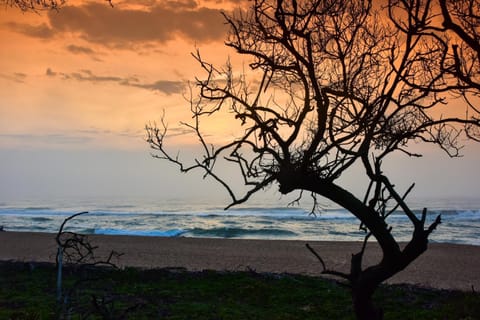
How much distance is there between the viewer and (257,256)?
57.6 feet

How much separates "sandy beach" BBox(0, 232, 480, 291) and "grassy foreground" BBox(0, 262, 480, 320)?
114 inches

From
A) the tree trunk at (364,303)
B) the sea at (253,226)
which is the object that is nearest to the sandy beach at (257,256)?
the sea at (253,226)

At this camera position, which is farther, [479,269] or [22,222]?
[22,222]

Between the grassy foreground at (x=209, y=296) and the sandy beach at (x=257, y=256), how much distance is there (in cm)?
289

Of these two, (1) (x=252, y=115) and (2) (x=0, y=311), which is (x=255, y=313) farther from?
(1) (x=252, y=115)

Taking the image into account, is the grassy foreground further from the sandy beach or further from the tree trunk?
the tree trunk

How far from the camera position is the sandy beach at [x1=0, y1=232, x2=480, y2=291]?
46.2ft

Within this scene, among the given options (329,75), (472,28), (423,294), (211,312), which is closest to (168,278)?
(211,312)

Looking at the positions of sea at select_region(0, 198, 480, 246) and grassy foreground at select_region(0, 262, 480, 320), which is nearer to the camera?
grassy foreground at select_region(0, 262, 480, 320)

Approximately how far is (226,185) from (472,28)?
9.70ft

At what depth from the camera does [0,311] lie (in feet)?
24.4

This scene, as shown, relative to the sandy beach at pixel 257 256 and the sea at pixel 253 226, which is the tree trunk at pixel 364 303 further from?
the sea at pixel 253 226

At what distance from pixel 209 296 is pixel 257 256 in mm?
8660

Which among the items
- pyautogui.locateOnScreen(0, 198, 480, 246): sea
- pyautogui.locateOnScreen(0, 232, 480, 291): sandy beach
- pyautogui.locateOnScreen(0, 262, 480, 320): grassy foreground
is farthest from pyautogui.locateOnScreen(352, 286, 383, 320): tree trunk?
pyautogui.locateOnScreen(0, 198, 480, 246): sea
